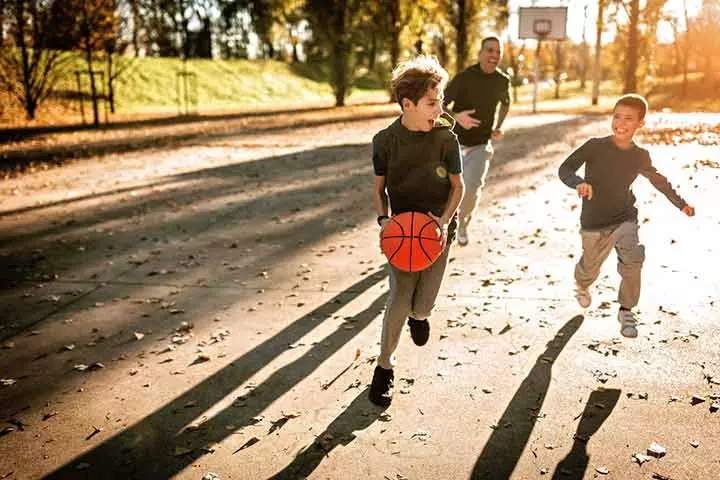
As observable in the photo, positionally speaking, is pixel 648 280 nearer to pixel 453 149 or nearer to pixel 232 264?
pixel 453 149

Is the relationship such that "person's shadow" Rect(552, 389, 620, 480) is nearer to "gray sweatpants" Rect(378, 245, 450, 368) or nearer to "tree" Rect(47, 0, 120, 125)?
"gray sweatpants" Rect(378, 245, 450, 368)

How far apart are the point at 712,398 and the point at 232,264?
5.16 m

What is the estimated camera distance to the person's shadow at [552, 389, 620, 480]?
327 centimetres

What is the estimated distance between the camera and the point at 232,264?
7316 millimetres

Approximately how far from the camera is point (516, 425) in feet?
12.2

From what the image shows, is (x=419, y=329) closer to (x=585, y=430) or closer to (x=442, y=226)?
(x=442, y=226)

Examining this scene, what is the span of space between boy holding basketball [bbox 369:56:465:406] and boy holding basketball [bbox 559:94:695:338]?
4.43 ft

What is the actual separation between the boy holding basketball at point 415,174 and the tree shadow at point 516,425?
78 centimetres

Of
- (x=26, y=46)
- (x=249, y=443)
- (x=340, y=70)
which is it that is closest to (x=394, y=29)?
(x=340, y=70)

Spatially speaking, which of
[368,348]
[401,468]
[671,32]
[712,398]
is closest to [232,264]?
[368,348]

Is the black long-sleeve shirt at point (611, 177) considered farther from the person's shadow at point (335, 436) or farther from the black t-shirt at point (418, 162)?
the person's shadow at point (335, 436)

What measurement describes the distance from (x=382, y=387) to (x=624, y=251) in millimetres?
2270

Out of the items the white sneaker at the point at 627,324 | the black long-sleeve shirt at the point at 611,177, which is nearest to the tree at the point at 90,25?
the black long-sleeve shirt at the point at 611,177

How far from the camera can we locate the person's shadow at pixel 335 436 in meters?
3.33
